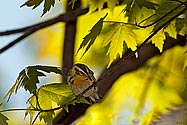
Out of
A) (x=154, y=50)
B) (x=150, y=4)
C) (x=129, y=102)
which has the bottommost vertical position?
(x=129, y=102)

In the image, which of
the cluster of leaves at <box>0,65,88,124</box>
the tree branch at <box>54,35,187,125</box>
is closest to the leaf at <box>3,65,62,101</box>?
the cluster of leaves at <box>0,65,88,124</box>

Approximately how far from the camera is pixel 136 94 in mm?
1274

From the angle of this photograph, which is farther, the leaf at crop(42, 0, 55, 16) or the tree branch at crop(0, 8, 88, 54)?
the tree branch at crop(0, 8, 88, 54)

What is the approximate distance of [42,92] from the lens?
689 mm

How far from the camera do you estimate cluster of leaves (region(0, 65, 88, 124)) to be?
2.21 ft

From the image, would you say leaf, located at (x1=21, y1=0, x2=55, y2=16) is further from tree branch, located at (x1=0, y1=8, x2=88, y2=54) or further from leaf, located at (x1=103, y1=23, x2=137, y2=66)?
tree branch, located at (x1=0, y1=8, x2=88, y2=54)

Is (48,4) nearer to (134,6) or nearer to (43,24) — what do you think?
(134,6)

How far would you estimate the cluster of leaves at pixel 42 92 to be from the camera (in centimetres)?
67

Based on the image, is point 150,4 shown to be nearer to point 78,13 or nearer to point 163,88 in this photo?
point 78,13

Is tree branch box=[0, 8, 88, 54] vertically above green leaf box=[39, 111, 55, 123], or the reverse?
tree branch box=[0, 8, 88, 54]

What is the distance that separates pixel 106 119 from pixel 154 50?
0.80ft

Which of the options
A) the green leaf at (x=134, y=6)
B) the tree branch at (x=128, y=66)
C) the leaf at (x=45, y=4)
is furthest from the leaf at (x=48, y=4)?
the tree branch at (x=128, y=66)

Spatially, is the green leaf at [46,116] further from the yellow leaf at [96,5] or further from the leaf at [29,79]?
the yellow leaf at [96,5]

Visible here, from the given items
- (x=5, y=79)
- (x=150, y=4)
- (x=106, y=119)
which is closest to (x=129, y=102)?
(x=106, y=119)
